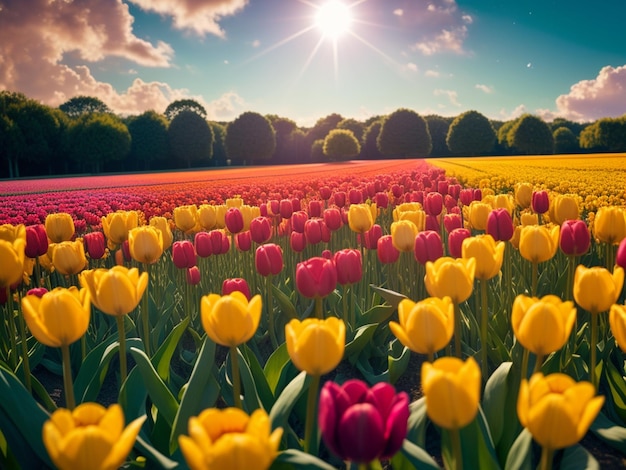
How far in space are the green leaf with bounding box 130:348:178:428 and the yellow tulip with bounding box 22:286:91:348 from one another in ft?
1.16

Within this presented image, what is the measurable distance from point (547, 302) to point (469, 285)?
434mm

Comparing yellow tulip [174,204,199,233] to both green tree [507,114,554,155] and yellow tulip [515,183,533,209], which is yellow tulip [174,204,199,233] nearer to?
yellow tulip [515,183,533,209]

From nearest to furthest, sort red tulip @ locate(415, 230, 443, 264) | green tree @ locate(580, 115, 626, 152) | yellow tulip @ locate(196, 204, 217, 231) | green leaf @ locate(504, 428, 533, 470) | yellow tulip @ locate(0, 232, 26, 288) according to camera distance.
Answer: green leaf @ locate(504, 428, 533, 470) < yellow tulip @ locate(0, 232, 26, 288) < red tulip @ locate(415, 230, 443, 264) < yellow tulip @ locate(196, 204, 217, 231) < green tree @ locate(580, 115, 626, 152)

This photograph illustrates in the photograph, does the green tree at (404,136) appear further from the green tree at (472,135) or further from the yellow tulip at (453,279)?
the yellow tulip at (453,279)


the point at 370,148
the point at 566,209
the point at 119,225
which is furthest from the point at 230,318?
the point at 370,148

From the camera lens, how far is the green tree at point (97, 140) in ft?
183

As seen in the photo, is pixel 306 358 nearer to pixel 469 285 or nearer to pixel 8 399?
pixel 469 285

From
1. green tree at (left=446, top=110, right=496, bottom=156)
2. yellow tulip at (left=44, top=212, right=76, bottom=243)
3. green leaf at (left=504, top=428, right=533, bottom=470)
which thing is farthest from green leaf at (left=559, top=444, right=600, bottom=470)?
green tree at (left=446, top=110, right=496, bottom=156)

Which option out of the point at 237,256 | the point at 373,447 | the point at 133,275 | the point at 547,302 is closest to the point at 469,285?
the point at 547,302

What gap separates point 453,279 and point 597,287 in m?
0.53

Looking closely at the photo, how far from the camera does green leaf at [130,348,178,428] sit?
208 cm

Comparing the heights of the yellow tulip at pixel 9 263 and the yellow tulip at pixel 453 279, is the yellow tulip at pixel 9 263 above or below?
above

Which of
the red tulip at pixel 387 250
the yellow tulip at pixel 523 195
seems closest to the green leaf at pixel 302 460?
the red tulip at pixel 387 250

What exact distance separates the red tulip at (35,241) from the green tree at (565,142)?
312 ft
